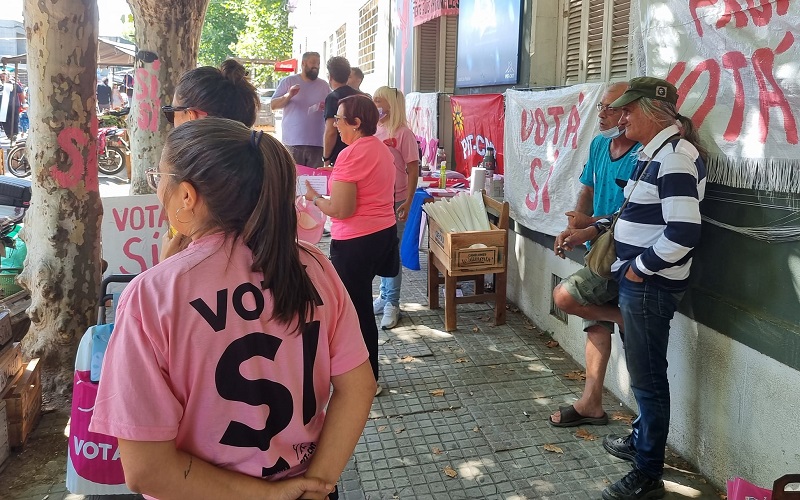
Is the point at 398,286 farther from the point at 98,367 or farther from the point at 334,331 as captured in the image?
the point at 334,331

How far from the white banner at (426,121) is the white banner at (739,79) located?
526 centimetres

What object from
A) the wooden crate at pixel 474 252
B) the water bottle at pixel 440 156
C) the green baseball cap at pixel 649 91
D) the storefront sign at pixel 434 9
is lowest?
the wooden crate at pixel 474 252

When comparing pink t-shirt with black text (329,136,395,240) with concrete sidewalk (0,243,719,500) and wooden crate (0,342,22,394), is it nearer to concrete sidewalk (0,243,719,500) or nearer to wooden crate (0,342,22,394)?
concrete sidewalk (0,243,719,500)

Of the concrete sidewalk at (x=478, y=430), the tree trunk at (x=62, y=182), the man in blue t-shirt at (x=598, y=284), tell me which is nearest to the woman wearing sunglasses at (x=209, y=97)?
the tree trunk at (x=62, y=182)

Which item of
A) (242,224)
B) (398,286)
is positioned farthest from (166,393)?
(398,286)

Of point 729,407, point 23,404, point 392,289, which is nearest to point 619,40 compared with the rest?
point 392,289

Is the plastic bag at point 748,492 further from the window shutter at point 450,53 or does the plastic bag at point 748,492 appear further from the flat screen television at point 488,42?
the window shutter at point 450,53

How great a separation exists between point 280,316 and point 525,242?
476 cm

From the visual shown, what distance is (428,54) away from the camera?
10.2 m

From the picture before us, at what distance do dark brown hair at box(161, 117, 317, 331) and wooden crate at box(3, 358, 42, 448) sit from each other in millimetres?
2850

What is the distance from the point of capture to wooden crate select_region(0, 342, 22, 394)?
11.5ft

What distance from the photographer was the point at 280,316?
4.51ft

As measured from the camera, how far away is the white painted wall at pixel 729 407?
2.87m

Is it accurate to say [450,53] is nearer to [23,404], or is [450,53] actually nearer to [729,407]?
[729,407]
